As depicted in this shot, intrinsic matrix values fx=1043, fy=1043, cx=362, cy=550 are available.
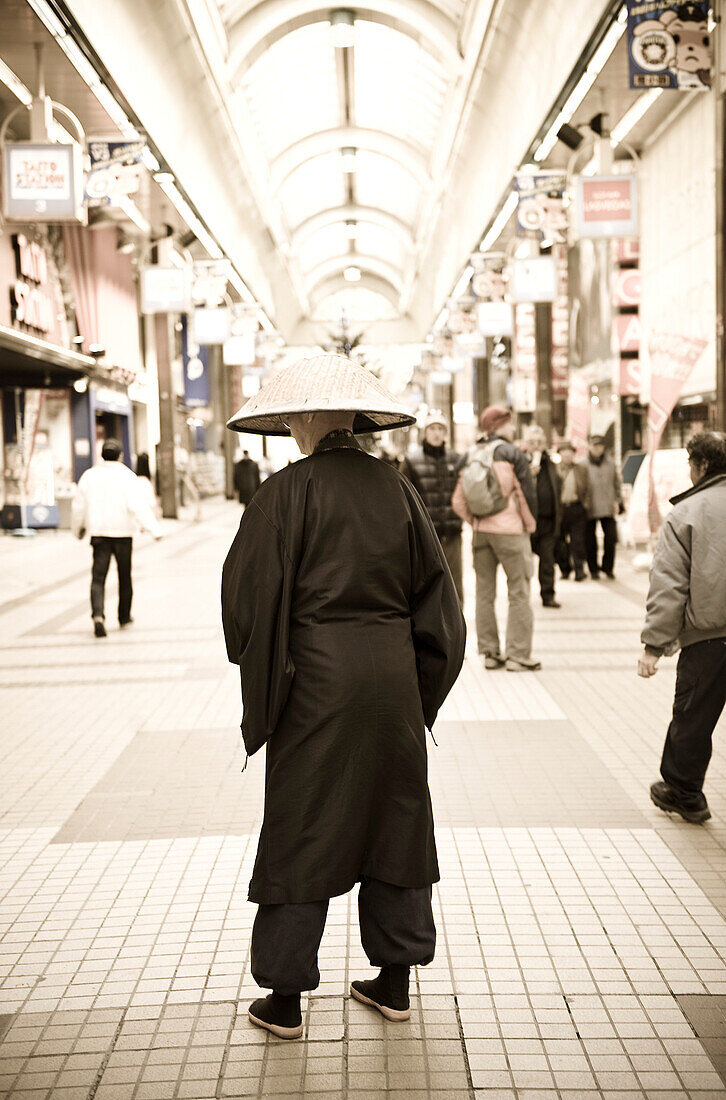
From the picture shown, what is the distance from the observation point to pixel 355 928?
11.0 ft

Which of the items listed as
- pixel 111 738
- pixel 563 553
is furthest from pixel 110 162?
pixel 111 738

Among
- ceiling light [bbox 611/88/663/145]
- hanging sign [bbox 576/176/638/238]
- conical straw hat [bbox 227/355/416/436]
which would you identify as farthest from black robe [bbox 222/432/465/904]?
ceiling light [bbox 611/88/663/145]

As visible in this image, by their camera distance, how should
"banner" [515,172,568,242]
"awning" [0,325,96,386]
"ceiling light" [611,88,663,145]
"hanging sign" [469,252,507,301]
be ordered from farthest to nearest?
"hanging sign" [469,252,507,301] < "awning" [0,325,96,386] < "banner" [515,172,568,242] < "ceiling light" [611,88,663,145]

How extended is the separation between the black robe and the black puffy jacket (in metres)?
5.17

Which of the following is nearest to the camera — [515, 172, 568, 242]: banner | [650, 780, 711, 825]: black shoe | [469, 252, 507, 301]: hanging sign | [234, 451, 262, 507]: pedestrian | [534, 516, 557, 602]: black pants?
[650, 780, 711, 825]: black shoe

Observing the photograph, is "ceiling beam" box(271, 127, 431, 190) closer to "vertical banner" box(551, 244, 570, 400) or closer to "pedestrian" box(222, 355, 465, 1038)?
"vertical banner" box(551, 244, 570, 400)

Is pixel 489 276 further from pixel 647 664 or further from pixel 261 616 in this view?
pixel 261 616

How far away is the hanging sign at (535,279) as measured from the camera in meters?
16.9

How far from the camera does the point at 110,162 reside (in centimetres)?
1295

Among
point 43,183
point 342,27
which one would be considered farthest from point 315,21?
point 43,183

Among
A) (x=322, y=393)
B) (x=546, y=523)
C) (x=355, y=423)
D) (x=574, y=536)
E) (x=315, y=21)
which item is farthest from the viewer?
(x=315, y=21)

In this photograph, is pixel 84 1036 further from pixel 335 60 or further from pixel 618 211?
pixel 335 60

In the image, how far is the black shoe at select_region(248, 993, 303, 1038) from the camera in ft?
8.71

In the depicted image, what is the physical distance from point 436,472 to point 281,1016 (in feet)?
18.1
